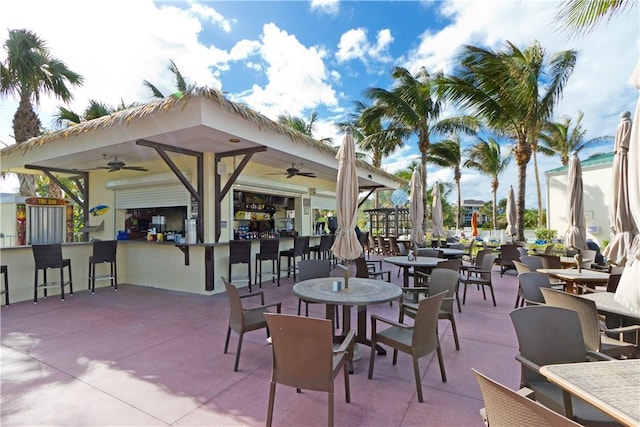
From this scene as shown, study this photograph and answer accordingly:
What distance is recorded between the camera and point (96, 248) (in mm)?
6215

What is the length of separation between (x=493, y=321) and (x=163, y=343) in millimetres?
4440

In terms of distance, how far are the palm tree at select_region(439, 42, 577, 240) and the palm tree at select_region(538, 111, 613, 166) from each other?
565 inches

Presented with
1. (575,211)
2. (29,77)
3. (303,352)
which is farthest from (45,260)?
(575,211)

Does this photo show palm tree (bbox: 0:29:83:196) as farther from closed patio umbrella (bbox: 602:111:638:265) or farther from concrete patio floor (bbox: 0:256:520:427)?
closed patio umbrella (bbox: 602:111:638:265)

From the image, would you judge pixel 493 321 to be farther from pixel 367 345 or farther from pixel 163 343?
pixel 163 343

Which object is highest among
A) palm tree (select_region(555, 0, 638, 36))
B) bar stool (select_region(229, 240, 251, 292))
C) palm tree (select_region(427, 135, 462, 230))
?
palm tree (select_region(427, 135, 462, 230))

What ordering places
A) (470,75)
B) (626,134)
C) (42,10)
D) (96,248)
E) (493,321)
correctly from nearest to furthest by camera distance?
(626,134), (493,321), (42,10), (96,248), (470,75)

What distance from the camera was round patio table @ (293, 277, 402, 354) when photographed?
2.93m

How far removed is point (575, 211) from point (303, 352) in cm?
549

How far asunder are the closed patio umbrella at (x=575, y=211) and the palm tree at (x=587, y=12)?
2.03 meters

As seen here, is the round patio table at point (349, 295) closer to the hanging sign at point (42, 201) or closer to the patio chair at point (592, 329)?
the patio chair at point (592, 329)

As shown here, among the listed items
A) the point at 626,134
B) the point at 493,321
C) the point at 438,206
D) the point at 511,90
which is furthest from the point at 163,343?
the point at 511,90

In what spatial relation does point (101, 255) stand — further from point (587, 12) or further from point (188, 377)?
point (587, 12)

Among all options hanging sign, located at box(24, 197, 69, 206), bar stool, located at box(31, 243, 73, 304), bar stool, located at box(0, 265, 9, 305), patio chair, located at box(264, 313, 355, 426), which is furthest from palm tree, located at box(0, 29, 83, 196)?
patio chair, located at box(264, 313, 355, 426)
